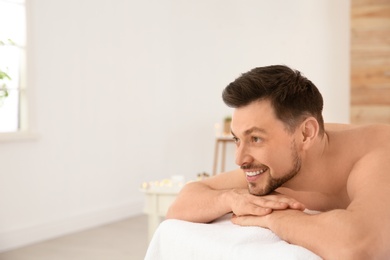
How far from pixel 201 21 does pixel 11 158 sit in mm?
2611

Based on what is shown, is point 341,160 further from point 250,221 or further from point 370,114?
point 370,114

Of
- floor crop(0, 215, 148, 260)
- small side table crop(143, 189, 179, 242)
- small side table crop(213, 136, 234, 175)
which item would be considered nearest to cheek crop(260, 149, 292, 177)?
small side table crop(143, 189, 179, 242)

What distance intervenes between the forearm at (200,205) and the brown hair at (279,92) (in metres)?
0.26

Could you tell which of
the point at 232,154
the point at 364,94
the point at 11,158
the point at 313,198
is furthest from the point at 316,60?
the point at 313,198

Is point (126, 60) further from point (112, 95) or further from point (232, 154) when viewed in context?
point (232, 154)

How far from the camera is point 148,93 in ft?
19.2

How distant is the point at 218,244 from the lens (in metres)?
1.32

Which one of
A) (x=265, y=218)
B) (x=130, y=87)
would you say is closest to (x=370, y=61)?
(x=130, y=87)

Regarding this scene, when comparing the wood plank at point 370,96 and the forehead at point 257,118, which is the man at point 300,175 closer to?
the forehead at point 257,118

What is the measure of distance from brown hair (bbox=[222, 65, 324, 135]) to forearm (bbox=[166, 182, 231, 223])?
10.4 inches

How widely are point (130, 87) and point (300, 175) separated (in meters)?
4.18

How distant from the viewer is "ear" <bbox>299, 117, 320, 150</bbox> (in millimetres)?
1511

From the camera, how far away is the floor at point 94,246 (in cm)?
406

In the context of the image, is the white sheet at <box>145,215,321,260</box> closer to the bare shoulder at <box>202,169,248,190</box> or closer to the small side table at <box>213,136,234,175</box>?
the bare shoulder at <box>202,169,248,190</box>
